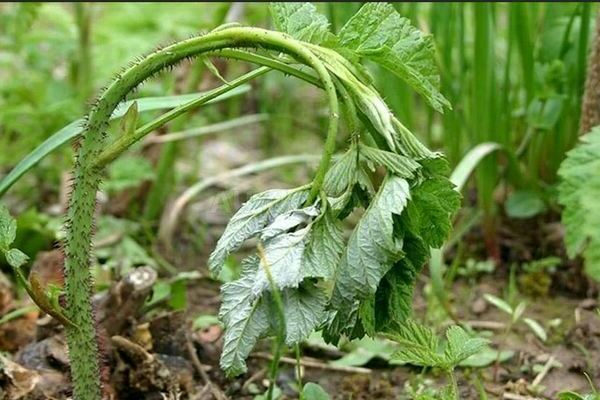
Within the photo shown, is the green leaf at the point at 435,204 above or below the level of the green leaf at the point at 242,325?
above

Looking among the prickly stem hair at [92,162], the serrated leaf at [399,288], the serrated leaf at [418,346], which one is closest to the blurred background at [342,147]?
the prickly stem hair at [92,162]

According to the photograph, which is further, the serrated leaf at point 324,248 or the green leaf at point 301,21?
the green leaf at point 301,21

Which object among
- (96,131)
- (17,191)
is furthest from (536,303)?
(17,191)

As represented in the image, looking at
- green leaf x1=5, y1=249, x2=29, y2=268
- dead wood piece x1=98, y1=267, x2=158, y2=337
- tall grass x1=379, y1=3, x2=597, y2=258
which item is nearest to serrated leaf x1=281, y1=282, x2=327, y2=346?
green leaf x1=5, y1=249, x2=29, y2=268

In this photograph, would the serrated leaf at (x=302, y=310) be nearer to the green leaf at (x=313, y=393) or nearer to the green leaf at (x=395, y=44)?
the green leaf at (x=395, y=44)

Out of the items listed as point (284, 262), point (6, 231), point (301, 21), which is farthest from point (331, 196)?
point (6, 231)

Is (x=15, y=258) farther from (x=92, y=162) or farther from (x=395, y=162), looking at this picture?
(x=395, y=162)

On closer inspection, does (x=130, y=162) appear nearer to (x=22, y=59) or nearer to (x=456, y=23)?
(x=456, y=23)
